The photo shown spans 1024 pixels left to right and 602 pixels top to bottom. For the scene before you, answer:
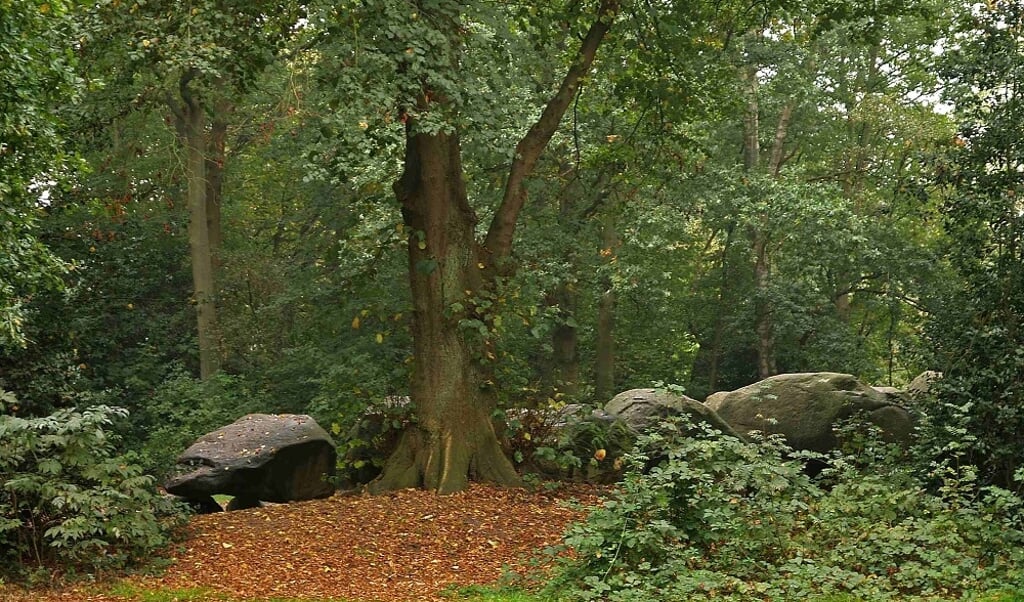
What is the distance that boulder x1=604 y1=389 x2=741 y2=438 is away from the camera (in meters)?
13.4

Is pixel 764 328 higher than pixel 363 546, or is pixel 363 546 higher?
pixel 764 328

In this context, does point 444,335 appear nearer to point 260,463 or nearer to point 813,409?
point 260,463

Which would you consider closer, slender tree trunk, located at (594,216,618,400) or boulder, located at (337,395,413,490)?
boulder, located at (337,395,413,490)

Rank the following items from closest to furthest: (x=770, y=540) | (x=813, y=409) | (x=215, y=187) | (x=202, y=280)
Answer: (x=770, y=540)
(x=813, y=409)
(x=202, y=280)
(x=215, y=187)

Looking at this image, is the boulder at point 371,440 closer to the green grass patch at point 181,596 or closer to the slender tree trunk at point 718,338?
the green grass patch at point 181,596

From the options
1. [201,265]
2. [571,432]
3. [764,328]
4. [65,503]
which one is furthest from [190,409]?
[764,328]

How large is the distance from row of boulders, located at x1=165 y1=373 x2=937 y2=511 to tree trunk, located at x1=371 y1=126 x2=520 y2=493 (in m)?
0.86

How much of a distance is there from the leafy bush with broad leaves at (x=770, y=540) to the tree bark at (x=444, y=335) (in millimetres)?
3045

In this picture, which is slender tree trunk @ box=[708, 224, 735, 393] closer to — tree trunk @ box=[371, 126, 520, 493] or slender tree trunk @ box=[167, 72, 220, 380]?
slender tree trunk @ box=[167, 72, 220, 380]

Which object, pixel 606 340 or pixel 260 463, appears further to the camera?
pixel 606 340

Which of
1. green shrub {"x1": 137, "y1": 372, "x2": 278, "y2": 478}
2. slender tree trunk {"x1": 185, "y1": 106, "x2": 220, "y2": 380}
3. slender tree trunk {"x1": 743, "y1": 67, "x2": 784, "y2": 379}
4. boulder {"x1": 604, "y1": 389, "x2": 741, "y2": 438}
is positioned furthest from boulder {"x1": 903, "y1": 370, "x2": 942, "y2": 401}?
slender tree trunk {"x1": 185, "y1": 106, "x2": 220, "y2": 380}

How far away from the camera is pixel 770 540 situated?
26.7ft

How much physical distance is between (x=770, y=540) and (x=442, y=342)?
4.60 meters

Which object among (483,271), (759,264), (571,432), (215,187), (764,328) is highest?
(215,187)
